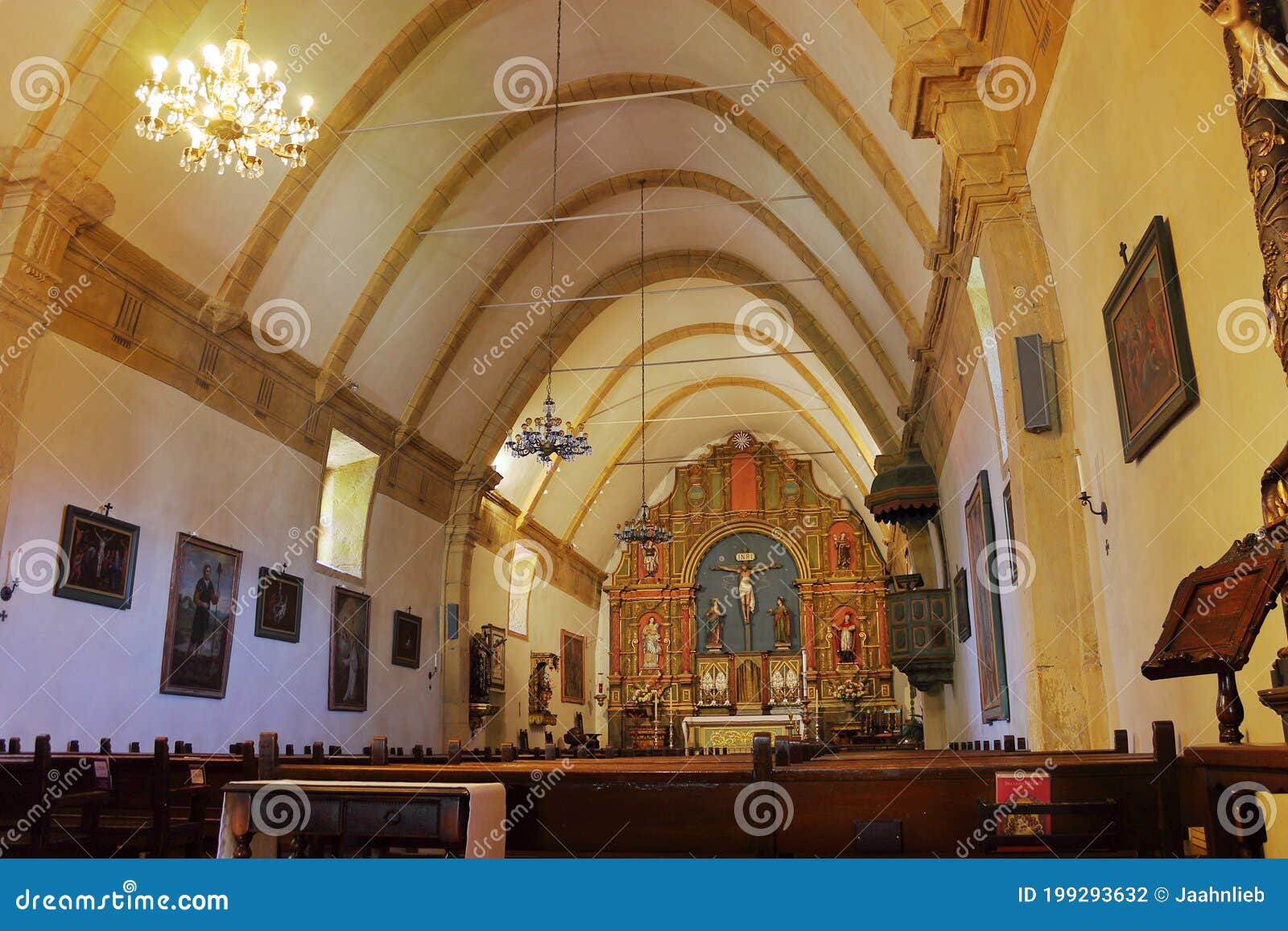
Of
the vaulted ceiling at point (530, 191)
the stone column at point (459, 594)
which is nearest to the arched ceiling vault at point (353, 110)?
the vaulted ceiling at point (530, 191)

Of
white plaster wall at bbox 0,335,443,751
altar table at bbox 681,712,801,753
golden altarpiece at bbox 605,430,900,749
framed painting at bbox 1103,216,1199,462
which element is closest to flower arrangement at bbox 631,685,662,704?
golden altarpiece at bbox 605,430,900,749

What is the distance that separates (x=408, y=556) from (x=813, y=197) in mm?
8418

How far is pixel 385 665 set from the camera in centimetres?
1495

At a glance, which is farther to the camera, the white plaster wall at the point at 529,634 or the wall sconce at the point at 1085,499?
the white plaster wall at the point at 529,634

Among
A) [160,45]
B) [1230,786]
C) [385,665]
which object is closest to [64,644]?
[160,45]

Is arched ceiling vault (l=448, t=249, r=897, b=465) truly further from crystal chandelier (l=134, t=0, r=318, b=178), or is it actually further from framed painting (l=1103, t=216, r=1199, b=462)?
framed painting (l=1103, t=216, r=1199, b=462)

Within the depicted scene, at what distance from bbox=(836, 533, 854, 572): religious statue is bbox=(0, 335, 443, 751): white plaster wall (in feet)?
44.5

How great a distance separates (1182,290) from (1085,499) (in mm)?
2218

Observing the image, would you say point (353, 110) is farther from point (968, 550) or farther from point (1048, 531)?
point (1048, 531)

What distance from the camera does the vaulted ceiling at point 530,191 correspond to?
949 cm

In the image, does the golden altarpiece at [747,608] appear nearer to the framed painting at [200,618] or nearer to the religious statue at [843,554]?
the religious statue at [843,554]

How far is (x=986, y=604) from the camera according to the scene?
952cm

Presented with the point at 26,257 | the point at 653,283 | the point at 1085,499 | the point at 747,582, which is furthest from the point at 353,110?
the point at 747,582

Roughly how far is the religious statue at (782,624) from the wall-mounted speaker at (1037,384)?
18.6m
